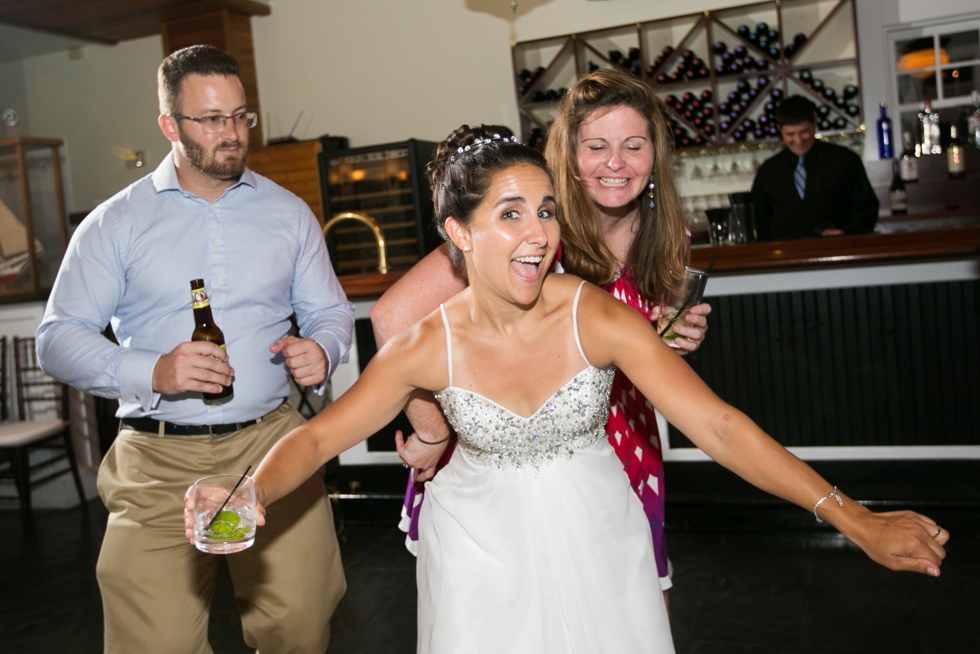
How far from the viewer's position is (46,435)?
17.0 feet

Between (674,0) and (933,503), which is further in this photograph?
(674,0)

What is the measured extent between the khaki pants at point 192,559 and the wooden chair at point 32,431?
3.32 m

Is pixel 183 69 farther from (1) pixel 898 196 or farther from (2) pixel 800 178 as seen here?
(1) pixel 898 196

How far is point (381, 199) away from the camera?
7.36 meters

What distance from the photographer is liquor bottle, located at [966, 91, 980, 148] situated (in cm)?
624

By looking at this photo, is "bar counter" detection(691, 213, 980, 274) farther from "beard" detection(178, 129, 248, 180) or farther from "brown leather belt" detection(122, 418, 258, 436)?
"brown leather belt" detection(122, 418, 258, 436)

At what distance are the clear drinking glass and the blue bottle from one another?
608cm

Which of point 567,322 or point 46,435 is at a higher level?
point 567,322

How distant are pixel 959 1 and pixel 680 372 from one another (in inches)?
242

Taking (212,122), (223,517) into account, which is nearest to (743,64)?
(212,122)

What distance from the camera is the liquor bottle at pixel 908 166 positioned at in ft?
20.1

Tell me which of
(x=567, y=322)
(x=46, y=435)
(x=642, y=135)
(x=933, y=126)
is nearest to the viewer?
(x=567, y=322)

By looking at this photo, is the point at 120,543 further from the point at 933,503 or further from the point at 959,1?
the point at 959,1

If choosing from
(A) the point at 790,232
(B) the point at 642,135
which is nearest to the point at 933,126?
(A) the point at 790,232
